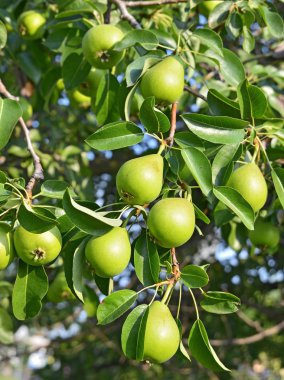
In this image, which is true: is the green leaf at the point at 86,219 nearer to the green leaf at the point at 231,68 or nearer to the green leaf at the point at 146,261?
the green leaf at the point at 146,261

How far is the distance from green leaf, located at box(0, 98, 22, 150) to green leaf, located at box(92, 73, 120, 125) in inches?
16.0

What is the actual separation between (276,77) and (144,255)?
3.87 ft

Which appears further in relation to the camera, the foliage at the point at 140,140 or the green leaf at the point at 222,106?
the green leaf at the point at 222,106

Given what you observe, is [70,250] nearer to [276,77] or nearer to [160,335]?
[160,335]

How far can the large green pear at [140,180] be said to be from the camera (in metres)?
1.18

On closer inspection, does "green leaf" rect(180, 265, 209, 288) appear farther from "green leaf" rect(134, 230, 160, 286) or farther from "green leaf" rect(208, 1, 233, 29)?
"green leaf" rect(208, 1, 233, 29)

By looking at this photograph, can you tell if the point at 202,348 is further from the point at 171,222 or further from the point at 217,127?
the point at 217,127

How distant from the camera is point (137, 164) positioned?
1.20 meters

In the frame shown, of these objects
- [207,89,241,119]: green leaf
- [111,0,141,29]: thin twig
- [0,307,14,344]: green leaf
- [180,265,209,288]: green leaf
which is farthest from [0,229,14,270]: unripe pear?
[111,0,141,29]: thin twig

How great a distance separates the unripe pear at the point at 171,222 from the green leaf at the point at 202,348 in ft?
0.61

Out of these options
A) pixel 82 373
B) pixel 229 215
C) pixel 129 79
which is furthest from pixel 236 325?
pixel 129 79

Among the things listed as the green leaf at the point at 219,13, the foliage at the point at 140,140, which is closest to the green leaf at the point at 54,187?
the foliage at the point at 140,140

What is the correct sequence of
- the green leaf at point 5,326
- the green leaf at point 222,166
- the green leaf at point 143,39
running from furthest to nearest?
the green leaf at point 5,326, the green leaf at point 143,39, the green leaf at point 222,166

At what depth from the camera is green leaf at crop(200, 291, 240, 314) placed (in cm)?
128
